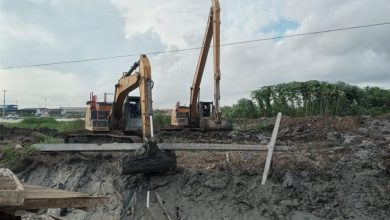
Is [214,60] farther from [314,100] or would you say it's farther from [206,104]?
[314,100]

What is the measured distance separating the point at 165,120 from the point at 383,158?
16183 millimetres

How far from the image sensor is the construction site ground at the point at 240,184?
820 cm

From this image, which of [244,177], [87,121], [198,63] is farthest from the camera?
[198,63]

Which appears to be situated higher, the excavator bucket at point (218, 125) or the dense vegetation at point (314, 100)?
the dense vegetation at point (314, 100)

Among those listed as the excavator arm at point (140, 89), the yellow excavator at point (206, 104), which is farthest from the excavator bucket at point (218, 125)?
the excavator arm at point (140, 89)

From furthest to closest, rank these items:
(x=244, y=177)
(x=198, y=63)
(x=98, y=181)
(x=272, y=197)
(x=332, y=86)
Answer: (x=332, y=86)
(x=198, y=63)
(x=98, y=181)
(x=244, y=177)
(x=272, y=197)

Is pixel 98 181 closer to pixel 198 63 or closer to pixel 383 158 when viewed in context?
pixel 383 158

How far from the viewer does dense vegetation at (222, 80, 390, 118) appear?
78.1ft

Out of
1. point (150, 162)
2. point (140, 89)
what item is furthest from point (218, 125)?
point (150, 162)

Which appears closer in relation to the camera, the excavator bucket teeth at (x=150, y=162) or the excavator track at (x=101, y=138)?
the excavator bucket teeth at (x=150, y=162)

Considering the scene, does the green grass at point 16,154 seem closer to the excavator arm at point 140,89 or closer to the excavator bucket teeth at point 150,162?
the excavator arm at point 140,89

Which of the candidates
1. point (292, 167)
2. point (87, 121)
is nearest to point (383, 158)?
point (292, 167)

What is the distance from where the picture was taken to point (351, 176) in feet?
28.9

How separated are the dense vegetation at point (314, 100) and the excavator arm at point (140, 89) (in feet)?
41.0
